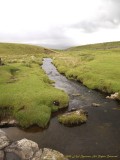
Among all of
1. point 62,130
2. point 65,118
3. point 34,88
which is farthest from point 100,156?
point 34,88

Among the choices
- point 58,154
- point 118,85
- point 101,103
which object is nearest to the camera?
point 58,154

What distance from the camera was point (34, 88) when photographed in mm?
43656

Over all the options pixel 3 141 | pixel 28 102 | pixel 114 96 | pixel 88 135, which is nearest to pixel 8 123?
pixel 28 102

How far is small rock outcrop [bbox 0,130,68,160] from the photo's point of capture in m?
22.9

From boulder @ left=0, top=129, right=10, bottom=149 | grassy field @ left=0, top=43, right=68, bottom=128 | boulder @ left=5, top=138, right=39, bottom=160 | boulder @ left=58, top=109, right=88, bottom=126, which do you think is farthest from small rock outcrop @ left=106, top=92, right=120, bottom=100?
boulder @ left=0, top=129, right=10, bottom=149

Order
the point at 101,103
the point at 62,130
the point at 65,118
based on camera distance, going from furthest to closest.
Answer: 1. the point at 101,103
2. the point at 65,118
3. the point at 62,130

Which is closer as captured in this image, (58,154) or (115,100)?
(58,154)

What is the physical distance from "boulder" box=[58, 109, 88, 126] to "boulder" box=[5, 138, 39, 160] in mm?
8220

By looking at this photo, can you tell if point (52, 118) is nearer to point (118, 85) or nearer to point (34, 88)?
point (34, 88)

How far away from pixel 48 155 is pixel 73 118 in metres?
9.72

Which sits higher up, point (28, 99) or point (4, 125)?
point (28, 99)

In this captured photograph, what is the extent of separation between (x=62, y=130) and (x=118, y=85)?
21.7 metres

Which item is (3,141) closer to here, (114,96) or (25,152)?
(25,152)

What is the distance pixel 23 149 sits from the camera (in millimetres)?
A: 23828
